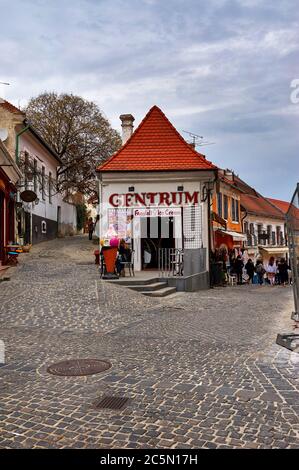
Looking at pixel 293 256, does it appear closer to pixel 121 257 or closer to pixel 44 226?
pixel 121 257

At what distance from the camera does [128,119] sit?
27.5m

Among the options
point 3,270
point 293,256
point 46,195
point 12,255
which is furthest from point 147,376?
point 46,195

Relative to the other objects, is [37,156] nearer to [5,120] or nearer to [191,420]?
[5,120]

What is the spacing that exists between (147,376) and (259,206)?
38.6 m

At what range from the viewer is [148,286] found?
51.9 ft

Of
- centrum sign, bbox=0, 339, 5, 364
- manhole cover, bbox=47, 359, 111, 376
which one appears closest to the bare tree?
centrum sign, bbox=0, 339, 5, 364

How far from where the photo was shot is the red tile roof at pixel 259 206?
3897cm

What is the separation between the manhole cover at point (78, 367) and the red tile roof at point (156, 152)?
14.8 meters

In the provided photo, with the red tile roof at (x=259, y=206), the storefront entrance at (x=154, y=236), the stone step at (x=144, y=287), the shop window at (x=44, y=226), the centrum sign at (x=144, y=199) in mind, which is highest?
the red tile roof at (x=259, y=206)

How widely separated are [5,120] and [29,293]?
Answer: 13.5 m

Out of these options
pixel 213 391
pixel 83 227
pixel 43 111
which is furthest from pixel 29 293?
pixel 83 227

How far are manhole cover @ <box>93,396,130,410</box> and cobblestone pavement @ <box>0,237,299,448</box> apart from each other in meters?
0.08

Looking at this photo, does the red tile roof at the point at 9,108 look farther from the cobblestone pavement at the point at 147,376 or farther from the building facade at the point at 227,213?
the cobblestone pavement at the point at 147,376

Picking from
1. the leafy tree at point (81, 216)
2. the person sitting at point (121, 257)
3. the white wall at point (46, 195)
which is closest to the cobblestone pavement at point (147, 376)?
the person sitting at point (121, 257)
